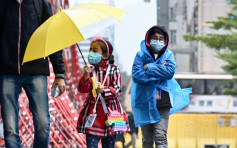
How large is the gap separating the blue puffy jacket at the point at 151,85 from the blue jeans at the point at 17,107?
1.04 meters

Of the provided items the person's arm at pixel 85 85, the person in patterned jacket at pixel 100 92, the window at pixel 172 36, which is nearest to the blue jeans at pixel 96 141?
the person in patterned jacket at pixel 100 92

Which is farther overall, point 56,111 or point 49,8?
point 56,111

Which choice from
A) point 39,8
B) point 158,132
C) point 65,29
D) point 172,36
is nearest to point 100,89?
point 158,132

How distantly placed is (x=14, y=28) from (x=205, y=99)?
21.1m

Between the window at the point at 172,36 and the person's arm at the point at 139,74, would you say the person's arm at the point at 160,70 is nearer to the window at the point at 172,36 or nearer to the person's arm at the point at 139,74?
Answer: the person's arm at the point at 139,74

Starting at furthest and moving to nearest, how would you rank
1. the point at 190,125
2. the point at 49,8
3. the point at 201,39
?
the point at 201,39
the point at 190,125
the point at 49,8

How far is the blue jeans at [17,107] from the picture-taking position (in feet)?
15.5

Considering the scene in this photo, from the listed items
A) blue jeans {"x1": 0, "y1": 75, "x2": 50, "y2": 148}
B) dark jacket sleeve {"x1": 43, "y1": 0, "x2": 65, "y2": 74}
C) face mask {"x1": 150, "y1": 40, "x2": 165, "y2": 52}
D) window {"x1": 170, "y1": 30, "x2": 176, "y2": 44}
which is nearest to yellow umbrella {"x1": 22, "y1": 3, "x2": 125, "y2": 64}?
dark jacket sleeve {"x1": 43, "y1": 0, "x2": 65, "y2": 74}

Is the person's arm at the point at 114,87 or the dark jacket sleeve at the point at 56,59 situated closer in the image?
the dark jacket sleeve at the point at 56,59

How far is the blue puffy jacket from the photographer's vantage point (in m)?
5.42

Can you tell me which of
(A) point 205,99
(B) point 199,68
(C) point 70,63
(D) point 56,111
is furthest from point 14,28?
(B) point 199,68

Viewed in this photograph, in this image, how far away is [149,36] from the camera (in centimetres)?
564

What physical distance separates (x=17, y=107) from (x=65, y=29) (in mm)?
731

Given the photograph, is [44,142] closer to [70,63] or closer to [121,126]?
[121,126]
